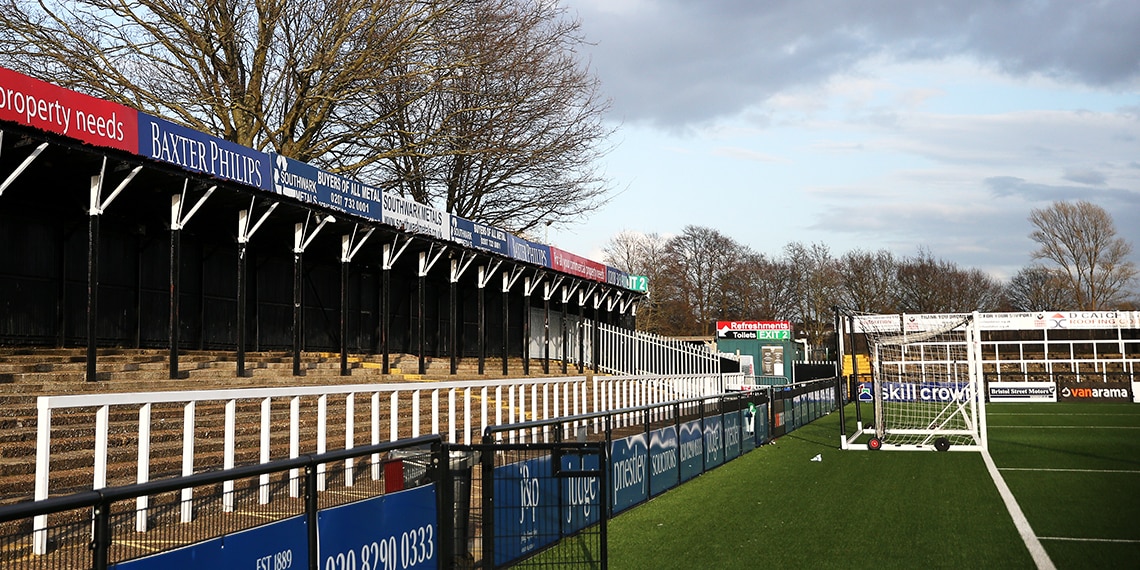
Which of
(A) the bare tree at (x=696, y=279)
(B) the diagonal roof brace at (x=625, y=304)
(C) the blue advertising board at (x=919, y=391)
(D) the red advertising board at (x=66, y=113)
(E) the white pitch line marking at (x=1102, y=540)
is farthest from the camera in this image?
(A) the bare tree at (x=696, y=279)

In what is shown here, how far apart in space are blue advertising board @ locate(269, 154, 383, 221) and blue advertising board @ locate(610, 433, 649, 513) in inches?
329

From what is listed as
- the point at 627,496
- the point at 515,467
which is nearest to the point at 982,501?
the point at 627,496

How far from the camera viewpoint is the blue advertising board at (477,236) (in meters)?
24.8

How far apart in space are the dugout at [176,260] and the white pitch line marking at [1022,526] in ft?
36.3

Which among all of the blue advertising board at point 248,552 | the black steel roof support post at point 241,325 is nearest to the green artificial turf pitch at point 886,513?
the blue advertising board at point 248,552

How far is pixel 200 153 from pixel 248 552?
11963 millimetres

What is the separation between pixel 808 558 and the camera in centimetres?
980

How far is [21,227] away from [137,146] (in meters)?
3.18

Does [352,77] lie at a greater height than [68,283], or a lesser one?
greater

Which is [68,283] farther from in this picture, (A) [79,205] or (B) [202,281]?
(B) [202,281]

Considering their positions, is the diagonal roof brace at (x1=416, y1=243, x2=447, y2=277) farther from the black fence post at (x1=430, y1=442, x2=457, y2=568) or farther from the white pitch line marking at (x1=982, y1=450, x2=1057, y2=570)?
the black fence post at (x1=430, y1=442, x2=457, y2=568)

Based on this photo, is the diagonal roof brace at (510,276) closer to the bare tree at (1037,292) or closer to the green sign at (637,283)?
the green sign at (637,283)

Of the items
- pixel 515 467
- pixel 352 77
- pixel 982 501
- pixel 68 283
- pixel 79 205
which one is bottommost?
pixel 982 501

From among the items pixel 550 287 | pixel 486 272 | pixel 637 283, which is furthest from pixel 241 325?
pixel 637 283
